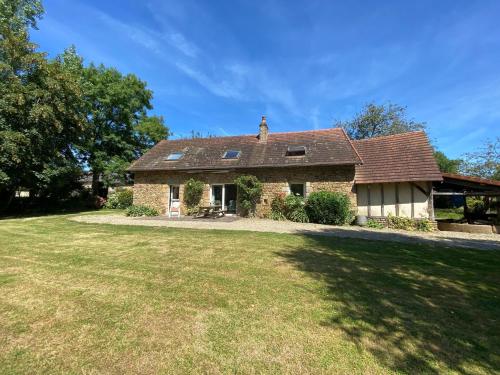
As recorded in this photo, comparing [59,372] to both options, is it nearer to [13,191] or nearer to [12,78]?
[12,78]

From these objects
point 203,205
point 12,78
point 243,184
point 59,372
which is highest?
point 12,78

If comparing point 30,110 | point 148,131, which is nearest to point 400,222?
point 30,110

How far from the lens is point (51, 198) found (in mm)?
19094

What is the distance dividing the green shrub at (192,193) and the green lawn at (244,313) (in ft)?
29.6

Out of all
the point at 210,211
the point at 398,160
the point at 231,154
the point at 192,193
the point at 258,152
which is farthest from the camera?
the point at 231,154

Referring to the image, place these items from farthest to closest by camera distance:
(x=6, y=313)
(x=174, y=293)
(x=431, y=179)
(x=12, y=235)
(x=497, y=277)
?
(x=431, y=179), (x=12, y=235), (x=497, y=277), (x=174, y=293), (x=6, y=313)

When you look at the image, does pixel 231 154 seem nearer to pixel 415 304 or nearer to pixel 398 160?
pixel 398 160

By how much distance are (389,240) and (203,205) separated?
985 centimetres

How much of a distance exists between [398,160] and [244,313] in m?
12.4

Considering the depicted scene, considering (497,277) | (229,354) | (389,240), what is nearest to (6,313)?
(229,354)

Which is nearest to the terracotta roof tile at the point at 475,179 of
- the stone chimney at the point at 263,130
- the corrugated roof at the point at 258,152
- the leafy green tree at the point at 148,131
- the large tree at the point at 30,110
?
the corrugated roof at the point at 258,152

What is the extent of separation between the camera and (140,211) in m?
15.5

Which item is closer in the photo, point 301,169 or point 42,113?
point 42,113

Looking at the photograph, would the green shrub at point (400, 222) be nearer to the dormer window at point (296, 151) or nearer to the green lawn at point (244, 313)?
the dormer window at point (296, 151)
